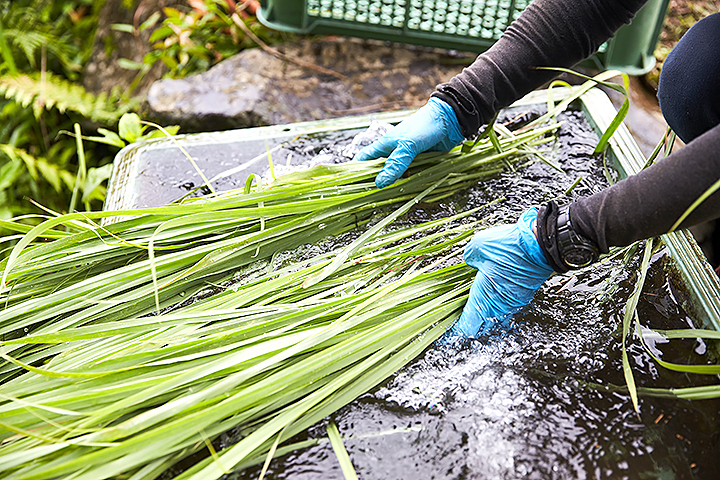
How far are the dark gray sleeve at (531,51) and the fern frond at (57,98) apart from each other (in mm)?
1809

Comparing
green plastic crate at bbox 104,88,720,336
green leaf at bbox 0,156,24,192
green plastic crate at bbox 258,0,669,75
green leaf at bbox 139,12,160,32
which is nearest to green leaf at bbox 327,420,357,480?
green plastic crate at bbox 104,88,720,336

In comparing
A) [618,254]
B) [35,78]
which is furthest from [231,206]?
[35,78]

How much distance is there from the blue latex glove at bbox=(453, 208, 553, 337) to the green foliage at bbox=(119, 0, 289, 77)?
173 centimetres

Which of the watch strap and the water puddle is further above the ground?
the watch strap

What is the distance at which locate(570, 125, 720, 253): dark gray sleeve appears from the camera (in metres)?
0.97

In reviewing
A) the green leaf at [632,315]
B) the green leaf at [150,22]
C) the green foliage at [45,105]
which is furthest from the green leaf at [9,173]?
the green leaf at [632,315]

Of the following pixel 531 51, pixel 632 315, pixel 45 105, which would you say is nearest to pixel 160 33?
pixel 45 105

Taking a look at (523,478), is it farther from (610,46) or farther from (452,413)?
(610,46)

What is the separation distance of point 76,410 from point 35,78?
2401mm

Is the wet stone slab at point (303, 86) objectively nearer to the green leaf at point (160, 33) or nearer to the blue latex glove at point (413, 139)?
the green leaf at point (160, 33)

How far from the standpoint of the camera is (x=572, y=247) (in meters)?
1.11

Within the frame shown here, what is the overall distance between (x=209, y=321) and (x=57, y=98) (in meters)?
2.05

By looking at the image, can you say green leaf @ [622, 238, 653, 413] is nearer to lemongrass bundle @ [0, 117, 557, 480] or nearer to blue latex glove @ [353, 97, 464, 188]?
lemongrass bundle @ [0, 117, 557, 480]

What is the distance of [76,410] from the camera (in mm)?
938
